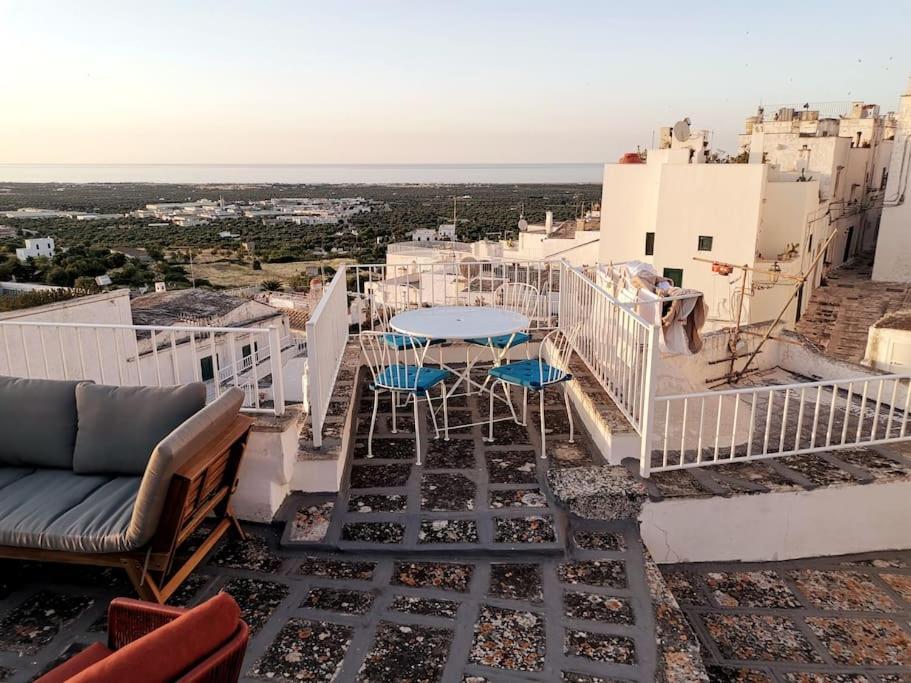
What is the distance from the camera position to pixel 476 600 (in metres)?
2.74

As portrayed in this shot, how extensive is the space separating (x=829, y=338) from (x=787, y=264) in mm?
2815

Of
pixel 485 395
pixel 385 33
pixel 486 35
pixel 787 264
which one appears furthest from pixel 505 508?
pixel 787 264

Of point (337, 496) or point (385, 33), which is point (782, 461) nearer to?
point (337, 496)

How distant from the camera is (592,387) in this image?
4.59 meters

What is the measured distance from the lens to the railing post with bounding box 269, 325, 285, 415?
10.7 feet

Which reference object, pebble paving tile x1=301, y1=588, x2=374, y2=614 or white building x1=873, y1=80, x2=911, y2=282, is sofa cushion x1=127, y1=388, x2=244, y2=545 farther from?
white building x1=873, y1=80, x2=911, y2=282

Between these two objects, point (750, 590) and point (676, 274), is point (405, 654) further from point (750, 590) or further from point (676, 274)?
point (676, 274)

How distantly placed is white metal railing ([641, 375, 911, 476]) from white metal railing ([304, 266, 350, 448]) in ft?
6.44

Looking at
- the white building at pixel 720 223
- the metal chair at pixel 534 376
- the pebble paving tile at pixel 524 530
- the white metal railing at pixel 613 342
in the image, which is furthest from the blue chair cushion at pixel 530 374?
the white building at pixel 720 223

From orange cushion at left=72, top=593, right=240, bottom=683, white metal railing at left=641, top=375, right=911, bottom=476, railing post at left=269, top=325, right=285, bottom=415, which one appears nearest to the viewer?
orange cushion at left=72, top=593, right=240, bottom=683

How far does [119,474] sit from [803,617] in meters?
3.65

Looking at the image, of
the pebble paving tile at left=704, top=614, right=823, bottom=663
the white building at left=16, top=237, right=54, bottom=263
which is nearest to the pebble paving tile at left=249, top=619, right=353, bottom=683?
the pebble paving tile at left=704, top=614, right=823, bottom=663

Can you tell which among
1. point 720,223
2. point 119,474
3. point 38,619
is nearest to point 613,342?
point 119,474

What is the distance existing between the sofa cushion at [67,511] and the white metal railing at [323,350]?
40.1 inches
